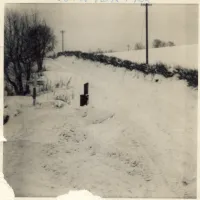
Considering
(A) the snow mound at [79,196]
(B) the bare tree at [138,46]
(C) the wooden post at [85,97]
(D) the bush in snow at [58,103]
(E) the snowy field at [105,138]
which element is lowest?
(A) the snow mound at [79,196]

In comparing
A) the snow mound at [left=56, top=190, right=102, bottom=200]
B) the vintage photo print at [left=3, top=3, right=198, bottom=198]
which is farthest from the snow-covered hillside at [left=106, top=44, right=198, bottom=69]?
the snow mound at [left=56, top=190, right=102, bottom=200]

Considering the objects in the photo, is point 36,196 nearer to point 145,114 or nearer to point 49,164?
point 49,164

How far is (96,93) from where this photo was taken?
1.33 m

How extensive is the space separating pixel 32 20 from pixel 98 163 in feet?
1.72

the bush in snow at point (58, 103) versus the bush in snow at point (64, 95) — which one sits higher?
the bush in snow at point (64, 95)

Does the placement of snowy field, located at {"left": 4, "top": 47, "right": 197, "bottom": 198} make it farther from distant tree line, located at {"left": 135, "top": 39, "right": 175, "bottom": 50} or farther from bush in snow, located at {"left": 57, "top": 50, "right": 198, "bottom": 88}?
distant tree line, located at {"left": 135, "top": 39, "right": 175, "bottom": 50}

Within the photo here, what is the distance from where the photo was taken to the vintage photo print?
4.38 ft

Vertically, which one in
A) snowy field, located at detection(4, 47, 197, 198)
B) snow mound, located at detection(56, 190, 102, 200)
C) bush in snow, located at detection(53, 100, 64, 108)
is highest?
bush in snow, located at detection(53, 100, 64, 108)

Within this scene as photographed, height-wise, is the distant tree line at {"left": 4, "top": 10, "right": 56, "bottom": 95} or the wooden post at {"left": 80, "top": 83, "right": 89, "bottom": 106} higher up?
the distant tree line at {"left": 4, "top": 10, "right": 56, "bottom": 95}

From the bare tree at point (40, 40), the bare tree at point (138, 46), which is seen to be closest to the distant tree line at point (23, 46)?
the bare tree at point (40, 40)

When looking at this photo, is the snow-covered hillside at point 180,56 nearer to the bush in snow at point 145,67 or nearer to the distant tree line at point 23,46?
the bush in snow at point 145,67

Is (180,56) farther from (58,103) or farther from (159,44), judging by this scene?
(58,103)

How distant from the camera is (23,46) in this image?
4.42 feet

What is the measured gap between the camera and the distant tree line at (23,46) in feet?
4.39
